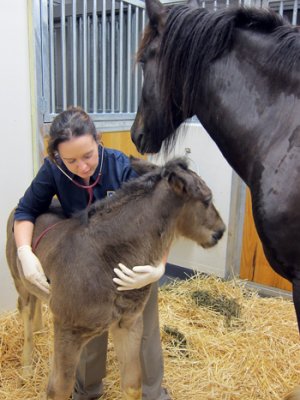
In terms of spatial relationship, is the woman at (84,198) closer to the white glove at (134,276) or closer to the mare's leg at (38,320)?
the white glove at (134,276)

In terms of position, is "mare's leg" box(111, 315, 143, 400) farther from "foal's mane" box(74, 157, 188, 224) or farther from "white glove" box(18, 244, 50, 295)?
"foal's mane" box(74, 157, 188, 224)

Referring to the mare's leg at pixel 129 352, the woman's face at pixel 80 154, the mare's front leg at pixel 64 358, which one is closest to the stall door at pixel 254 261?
the mare's leg at pixel 129 352

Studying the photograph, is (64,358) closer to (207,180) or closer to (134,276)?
(134,276)

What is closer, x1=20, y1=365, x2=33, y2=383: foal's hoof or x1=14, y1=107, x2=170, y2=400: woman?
x1=14, y1=107, x2=170, y2=400: woman

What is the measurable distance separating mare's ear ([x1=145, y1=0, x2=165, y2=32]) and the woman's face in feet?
1.47

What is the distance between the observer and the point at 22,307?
78.2 inches

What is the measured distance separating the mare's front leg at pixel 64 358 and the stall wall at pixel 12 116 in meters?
1.09

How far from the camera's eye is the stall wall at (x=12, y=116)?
218 cm

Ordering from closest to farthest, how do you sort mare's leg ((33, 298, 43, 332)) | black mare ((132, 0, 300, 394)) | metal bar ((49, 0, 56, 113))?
black mare ((132, 0, 300, 394))
mare's leg ((33, 298, 43, 332))
metal bar ((49, 0, 56, 113))

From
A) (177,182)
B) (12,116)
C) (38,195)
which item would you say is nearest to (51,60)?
(12,116)

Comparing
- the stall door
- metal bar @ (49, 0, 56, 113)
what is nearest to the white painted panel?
the stall door

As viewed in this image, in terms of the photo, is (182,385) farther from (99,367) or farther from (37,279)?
(37,279)

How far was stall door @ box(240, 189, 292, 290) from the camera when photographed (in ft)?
9.41

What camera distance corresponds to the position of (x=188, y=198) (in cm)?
141
